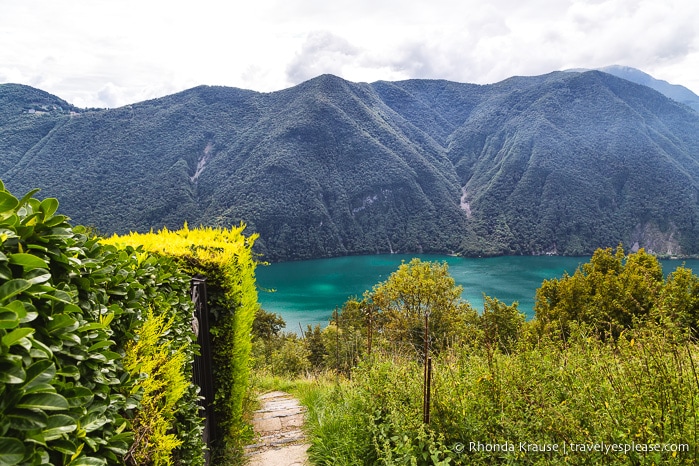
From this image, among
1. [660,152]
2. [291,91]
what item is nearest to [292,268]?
[291,91]

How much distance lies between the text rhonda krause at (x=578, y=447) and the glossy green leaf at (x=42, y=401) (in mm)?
2381

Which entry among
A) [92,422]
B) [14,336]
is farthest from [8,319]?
[92,422]

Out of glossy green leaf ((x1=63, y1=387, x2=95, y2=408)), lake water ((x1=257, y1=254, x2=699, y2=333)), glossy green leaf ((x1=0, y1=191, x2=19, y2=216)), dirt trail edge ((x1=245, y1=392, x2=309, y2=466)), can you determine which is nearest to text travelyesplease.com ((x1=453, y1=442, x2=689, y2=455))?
dirt trail edge ((x1=245, y1=392, x2=309, y2=466))

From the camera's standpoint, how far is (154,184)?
100438 millimetres

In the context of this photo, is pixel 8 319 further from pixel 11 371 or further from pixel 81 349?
pixel 81 349

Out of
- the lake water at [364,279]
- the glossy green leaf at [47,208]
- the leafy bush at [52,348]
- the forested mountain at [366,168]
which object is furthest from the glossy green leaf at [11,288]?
the forested mountain at [366,168]

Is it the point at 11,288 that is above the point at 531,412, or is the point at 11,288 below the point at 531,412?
above

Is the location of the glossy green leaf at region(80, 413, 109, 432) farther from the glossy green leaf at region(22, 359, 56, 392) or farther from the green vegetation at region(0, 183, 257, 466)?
the glossy green leaf at region(22, 359, 56, 392)

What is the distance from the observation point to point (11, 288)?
0.80 meters

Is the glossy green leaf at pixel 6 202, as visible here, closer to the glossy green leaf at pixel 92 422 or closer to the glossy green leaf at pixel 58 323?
the glossy green leaf at pixel 58 323

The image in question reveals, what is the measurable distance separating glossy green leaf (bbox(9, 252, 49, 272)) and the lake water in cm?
3769

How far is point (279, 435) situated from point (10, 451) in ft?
14.3

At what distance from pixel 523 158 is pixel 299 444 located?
423 feet

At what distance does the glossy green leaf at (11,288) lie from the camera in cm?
78
